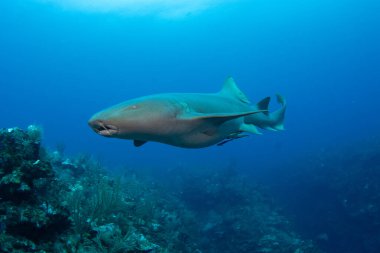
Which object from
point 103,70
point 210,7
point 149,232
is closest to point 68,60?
point 103,70

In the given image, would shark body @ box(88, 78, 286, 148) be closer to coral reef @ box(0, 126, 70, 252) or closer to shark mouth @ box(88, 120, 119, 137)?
shark mouth @ box(88, 120, 119, 137)

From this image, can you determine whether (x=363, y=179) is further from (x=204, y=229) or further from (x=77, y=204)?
(x=77, y=204)

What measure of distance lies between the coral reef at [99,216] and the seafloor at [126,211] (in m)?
0.01

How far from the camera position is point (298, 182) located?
21188 millimetres

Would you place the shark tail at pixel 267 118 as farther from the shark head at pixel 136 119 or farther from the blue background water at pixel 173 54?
the blue background water at pixel 173 54

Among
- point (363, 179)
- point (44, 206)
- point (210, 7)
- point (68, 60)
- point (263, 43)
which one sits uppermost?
point (263, 43)

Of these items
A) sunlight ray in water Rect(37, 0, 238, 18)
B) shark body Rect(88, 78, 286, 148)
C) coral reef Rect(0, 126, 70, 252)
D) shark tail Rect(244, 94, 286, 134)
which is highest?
sunlight ray in water Rect(37, 0, 238, 18)

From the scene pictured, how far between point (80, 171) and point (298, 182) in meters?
15.3

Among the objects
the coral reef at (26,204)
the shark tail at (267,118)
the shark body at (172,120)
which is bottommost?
the coral reef at (26,204)

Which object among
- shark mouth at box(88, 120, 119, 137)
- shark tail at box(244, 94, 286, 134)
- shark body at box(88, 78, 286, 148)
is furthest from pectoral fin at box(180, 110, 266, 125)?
shark tail at box(244, 94, 286, 134)

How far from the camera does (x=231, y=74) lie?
15.8 m

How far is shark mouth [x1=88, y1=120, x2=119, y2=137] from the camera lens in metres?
2.88

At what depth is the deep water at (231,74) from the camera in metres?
17.3

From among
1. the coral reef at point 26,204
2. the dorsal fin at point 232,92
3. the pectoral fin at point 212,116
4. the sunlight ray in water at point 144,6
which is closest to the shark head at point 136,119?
the pectoral fin at point 212,116
